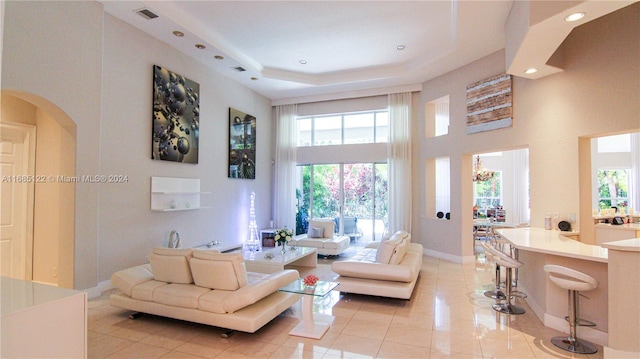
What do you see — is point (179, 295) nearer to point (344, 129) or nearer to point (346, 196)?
point (346, 196)

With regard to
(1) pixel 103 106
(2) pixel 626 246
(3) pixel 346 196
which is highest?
(1) pixel 103 106

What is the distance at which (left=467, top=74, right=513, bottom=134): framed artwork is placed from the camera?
6.27 metres

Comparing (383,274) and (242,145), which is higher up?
(242,145)

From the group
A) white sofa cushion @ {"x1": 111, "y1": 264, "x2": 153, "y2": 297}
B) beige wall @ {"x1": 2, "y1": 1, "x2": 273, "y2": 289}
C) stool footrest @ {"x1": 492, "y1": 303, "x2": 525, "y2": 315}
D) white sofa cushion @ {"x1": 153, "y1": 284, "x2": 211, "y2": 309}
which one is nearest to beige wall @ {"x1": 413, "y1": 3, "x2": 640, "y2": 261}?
stool footrest @ {"x1": 492, "y1": 303, "x2": 525, "y2": 315}

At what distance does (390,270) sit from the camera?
180 inches

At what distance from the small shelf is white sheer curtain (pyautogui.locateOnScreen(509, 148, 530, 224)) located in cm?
1093

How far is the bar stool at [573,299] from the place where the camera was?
10.8 ft

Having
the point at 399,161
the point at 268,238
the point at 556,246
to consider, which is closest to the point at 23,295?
the point at 556,246

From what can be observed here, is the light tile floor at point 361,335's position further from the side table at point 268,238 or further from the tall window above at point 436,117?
the tall window above at point 436,117

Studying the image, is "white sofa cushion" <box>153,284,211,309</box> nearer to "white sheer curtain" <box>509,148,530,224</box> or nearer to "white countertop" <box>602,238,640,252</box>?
"white countertop" <box>602,238,640,252</box>

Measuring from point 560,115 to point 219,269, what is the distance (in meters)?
5.69

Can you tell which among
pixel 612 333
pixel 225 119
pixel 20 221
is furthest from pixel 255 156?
pixel 612 333

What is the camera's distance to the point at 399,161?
341 inches

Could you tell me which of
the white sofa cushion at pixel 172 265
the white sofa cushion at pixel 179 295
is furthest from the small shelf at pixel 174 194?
the white sofa cushion at pixel 179 295
